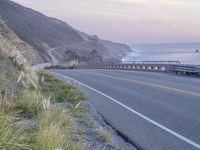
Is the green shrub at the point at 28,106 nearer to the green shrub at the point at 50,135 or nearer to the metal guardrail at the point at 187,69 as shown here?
the green shrub at the point at 50,135

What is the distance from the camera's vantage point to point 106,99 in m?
19.6

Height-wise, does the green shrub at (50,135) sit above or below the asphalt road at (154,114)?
above

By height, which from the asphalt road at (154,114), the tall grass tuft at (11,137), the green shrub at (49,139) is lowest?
the asphalt road at (154,114)

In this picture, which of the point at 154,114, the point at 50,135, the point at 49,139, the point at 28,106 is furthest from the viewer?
the point at 154,114

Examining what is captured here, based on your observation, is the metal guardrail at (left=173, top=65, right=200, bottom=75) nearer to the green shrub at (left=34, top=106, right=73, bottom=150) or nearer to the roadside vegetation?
→ the roadside vegetation

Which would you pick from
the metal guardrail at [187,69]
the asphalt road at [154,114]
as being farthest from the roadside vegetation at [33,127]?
the metal guardrail at [187,69]

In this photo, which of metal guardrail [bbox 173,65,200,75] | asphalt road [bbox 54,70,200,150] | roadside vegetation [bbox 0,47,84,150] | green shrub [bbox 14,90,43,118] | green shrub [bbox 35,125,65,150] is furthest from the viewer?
metal guardrail [bbox 173,65,200,75]

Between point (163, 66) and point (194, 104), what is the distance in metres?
25.6

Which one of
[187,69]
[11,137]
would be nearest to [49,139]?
[11,137]

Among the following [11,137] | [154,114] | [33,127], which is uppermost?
[11,137]

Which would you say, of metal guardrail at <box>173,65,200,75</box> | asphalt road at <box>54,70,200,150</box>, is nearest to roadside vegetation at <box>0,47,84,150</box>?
asphalt road at <box>54,70,200,150</box>

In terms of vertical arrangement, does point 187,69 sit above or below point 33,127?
below

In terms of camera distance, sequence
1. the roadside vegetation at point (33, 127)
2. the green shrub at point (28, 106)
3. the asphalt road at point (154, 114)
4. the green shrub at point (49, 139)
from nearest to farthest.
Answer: the roadside vegetation at point (33, 127)
the green shrub at point (49, 139)
the green shrub at point (28, 106)
the asphalt road at point (154, 114)

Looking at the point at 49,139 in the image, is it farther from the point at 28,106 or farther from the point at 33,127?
the point at 28,106
